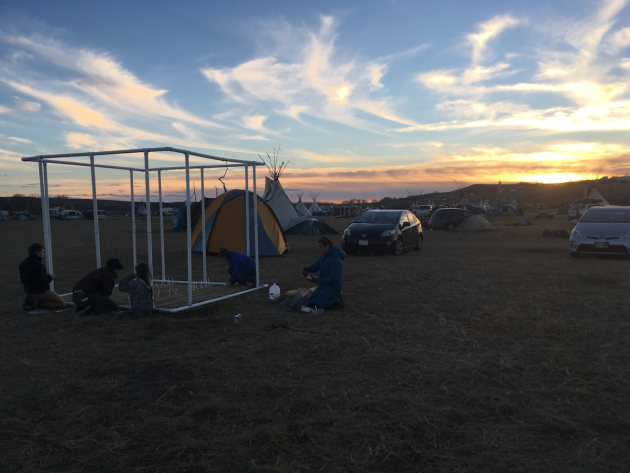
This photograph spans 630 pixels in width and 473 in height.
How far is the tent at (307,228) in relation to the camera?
24.4m

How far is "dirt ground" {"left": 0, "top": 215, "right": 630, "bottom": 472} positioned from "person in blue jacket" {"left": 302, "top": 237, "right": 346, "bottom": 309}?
266mm

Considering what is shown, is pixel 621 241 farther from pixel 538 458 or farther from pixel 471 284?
pixel 538 458

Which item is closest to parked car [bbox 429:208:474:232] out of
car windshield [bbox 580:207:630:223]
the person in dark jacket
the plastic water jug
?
car windshield [bbox 580:207:630:223]

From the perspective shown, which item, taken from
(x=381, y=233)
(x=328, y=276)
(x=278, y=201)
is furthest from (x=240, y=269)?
(x=278, y=201)

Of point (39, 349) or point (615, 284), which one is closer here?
point (39, 349)

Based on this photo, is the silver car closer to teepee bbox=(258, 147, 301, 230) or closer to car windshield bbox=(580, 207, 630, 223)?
car windshield bbox=(580, 207, 630, 223)

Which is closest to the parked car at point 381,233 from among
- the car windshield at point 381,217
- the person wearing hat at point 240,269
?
the car windshield at point 381,217

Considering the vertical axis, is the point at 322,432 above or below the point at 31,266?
below

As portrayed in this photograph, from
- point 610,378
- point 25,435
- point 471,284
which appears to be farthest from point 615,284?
point 25,435

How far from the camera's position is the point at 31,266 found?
6953 mm

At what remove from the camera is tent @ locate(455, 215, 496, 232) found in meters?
27.4

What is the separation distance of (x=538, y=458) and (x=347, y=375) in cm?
184

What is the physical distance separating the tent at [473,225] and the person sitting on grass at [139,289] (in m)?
23.8

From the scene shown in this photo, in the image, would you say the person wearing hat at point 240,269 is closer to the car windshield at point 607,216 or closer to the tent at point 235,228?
the tent at point 235,228
